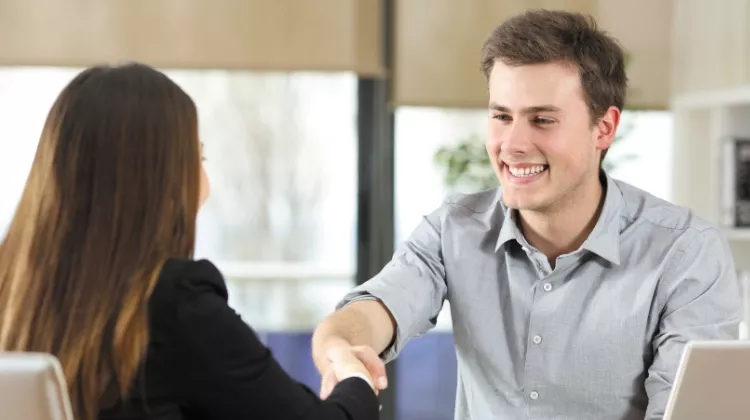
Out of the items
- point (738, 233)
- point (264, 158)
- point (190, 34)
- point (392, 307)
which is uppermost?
point (190, 34)

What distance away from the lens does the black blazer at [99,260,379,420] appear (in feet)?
3.83

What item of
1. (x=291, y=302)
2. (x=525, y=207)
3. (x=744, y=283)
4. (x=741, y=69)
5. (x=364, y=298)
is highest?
(x=741, y=69)

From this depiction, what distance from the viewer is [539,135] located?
191 centimetres

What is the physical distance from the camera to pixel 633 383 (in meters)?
1.80

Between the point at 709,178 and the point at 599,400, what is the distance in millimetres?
2201

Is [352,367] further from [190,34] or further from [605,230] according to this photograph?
[190,34]

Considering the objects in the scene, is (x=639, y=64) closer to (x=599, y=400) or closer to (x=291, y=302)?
(x=291, y=302)

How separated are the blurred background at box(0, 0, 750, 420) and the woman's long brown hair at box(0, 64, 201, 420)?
101 inches

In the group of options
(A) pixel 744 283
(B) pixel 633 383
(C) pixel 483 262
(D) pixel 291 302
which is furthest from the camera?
(D) pixel 291 302

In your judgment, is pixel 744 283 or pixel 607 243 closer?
pixel 607 243

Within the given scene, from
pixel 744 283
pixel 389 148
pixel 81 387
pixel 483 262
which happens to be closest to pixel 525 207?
pixel 483 262

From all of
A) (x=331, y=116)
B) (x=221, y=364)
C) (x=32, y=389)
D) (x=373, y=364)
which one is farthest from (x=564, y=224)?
(x=331, y=116)

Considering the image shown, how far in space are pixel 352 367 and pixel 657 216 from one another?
29.8 inches

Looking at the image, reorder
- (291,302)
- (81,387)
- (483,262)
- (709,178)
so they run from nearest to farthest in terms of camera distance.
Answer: (81,387), (483,262), (709,178), (291,302)
